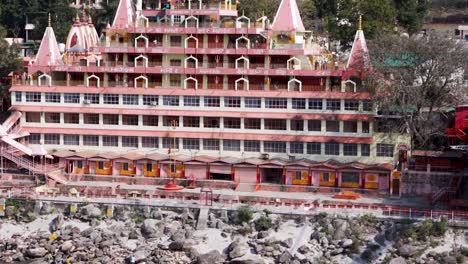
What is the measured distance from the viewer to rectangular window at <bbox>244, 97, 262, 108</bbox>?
62.9 meters

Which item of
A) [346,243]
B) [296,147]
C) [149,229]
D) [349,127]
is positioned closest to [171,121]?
[296,147]

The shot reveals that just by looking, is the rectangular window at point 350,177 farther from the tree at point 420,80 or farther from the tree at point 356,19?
the tree at point 356,19

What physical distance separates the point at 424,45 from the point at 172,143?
18713mm

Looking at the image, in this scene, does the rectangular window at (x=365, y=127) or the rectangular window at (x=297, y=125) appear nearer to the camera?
the rectangular window at (x=365, y=127)

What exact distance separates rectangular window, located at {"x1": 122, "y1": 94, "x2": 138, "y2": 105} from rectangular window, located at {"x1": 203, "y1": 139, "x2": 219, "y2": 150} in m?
5.75

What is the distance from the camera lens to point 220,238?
5316cm

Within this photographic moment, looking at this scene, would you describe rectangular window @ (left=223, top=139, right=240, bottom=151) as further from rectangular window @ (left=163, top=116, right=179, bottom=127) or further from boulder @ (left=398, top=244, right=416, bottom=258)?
boulder @ (left=398, top=244, right=416, bottom=258)

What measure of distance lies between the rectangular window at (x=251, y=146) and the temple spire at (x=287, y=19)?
8.50 m

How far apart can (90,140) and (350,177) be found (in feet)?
62.1

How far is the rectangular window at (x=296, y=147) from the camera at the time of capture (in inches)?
2461

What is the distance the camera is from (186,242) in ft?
171

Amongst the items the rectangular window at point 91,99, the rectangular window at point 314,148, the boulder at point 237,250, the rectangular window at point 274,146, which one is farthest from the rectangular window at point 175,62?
the boulder at point 237,250

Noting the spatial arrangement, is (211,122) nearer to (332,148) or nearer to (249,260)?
(332,148)

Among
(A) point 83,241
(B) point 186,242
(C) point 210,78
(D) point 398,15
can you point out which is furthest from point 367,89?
(D) point 398,15
